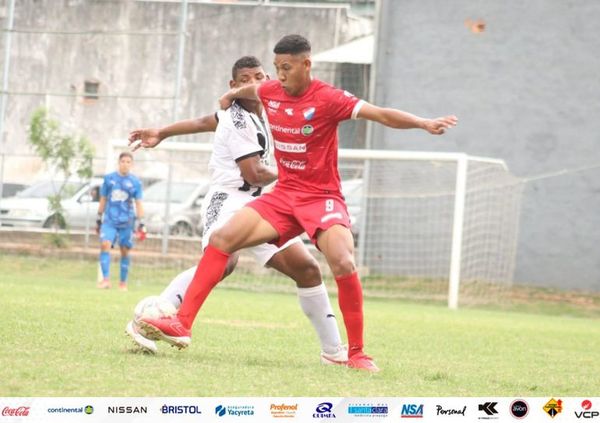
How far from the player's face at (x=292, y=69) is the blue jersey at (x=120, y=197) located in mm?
12032

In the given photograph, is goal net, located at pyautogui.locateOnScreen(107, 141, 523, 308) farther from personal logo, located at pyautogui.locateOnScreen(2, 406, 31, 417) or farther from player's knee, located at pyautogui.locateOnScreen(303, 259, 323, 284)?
personal logo, located at pyautogui.locateOnScreen(2, 406, 31, 417)

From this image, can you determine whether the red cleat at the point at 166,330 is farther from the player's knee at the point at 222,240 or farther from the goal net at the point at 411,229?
the goal net at the point at 411,229

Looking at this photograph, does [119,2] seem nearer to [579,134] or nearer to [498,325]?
[579,134]

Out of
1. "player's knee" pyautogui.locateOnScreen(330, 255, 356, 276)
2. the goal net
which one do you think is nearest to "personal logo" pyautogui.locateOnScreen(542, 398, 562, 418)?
"player's knee" pyautogui.locateOnScreen(330, 255, 356, 276)

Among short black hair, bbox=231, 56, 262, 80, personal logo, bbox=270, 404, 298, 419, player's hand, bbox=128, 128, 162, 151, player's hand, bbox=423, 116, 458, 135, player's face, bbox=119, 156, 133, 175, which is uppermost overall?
short black hair, bbox=231, 56, 262, 80

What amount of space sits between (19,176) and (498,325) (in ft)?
44.5

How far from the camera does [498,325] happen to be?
55.0ft

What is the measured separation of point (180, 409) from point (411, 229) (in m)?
19.6

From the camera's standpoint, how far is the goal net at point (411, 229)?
23109 mm

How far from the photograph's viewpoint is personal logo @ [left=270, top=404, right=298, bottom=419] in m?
5.92

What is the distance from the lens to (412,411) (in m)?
6.16

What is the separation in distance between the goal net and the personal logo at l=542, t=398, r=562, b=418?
15.5 meters

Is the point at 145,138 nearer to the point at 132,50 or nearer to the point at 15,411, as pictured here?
the point at 15,411

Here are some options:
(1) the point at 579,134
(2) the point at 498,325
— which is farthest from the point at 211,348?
(1) the point at 579,134
